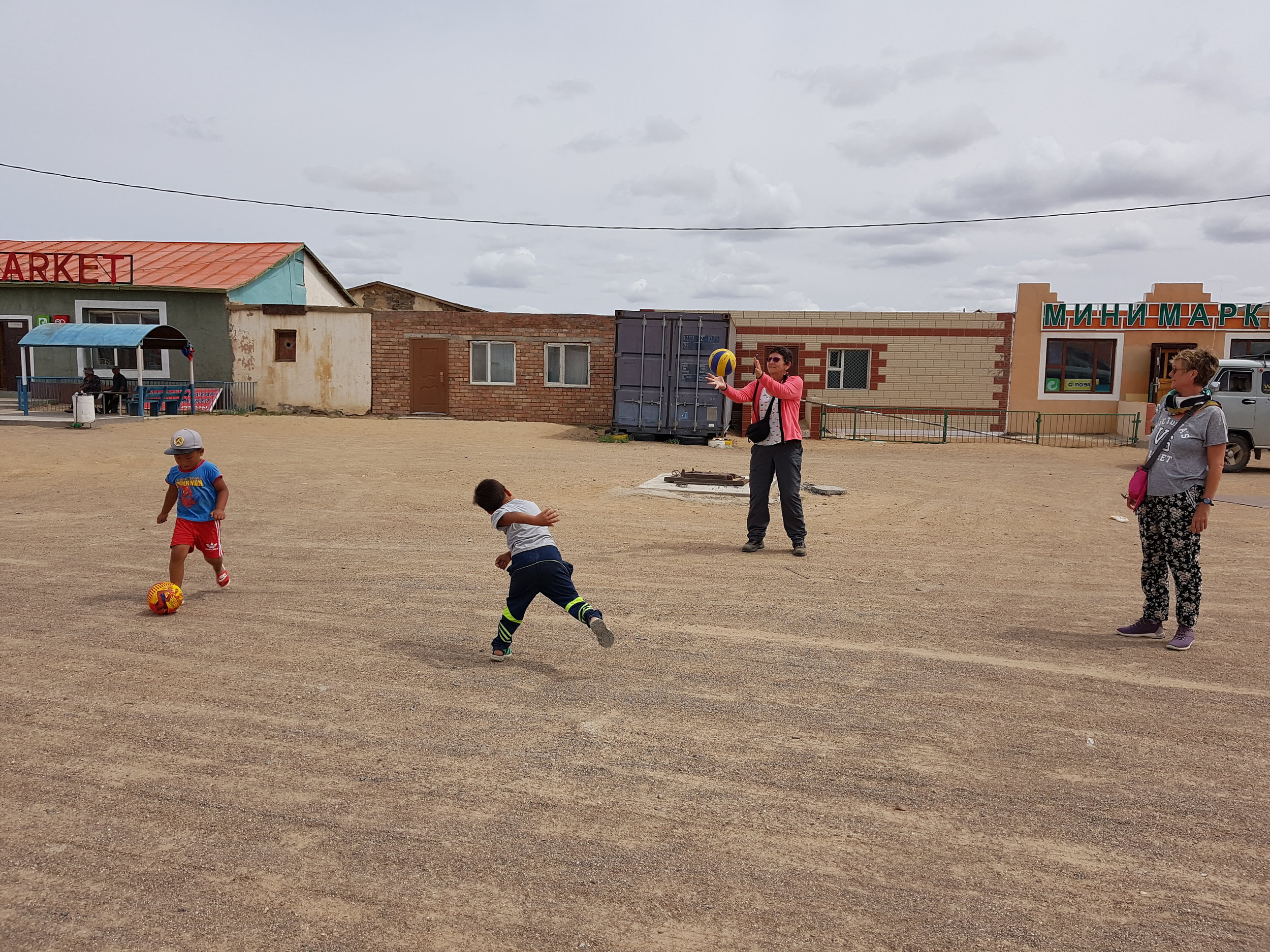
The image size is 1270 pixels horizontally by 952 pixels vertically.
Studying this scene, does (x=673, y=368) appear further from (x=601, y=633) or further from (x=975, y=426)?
(x=601, y=633)

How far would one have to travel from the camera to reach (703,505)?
38.1ft

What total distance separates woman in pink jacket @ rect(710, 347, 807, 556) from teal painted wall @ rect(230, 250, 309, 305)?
22.5m

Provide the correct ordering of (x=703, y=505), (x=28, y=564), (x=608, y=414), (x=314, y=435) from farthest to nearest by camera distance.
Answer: (x=608, y=414), (x=314, y=435), (x=703, y=505), (x=28, y=564)

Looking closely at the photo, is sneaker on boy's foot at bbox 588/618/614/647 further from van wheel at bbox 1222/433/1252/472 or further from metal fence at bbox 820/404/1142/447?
metal fence at bbox 820/404/1142/447

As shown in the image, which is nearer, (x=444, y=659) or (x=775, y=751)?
(x=775, y=751)

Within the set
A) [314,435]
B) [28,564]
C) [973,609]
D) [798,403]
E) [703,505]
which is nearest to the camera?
[973,609]

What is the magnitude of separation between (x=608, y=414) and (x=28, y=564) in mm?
19157

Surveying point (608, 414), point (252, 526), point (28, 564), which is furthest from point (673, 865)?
point (608, 414)

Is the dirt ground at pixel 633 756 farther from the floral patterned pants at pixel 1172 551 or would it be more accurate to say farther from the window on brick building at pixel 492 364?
the window on brick building at pixel 492 364

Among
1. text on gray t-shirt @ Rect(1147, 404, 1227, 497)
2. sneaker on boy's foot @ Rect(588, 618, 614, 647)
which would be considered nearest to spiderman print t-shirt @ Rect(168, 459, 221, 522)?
sneaker on boy's foot @ Rect(588, 618, 614, 647)

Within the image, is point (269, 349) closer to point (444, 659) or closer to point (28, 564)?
point (28, 564)

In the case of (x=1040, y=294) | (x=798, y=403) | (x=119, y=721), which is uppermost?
(x=1040, y=294)

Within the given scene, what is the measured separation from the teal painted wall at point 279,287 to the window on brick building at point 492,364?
712 cm

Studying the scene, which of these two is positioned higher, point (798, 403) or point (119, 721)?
point (798, 403)
